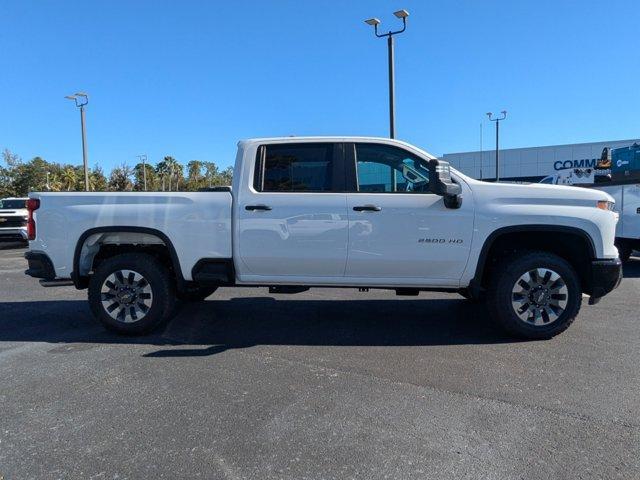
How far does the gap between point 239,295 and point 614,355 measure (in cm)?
517

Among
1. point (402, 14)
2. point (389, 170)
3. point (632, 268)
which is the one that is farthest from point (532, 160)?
point (389, 170)

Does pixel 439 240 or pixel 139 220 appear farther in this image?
pixel 139 220

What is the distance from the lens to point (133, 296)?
5559 mm

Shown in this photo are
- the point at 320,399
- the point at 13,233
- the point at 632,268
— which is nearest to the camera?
the point at 320,399

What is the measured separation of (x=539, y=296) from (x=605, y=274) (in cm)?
67

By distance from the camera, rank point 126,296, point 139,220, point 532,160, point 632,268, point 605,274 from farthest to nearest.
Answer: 1. point 532,160
2. point 632,268
3. point 126,296
4. point 139,220
5. point 605,274

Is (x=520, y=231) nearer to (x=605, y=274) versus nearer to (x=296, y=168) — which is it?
(x=605, y=274)

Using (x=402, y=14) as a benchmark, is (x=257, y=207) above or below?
below

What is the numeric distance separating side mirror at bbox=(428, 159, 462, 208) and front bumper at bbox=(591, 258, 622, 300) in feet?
5.22

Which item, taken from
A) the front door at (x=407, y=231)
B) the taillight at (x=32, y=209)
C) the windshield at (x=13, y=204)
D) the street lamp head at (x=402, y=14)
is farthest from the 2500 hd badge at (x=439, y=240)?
the windshield at (x=13, y=204)

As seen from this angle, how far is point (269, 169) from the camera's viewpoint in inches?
217

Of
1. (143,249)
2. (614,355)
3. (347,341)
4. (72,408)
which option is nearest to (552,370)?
(614,355)

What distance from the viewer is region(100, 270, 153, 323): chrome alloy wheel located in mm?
5547

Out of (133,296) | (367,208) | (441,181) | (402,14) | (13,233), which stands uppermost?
(402,14)
